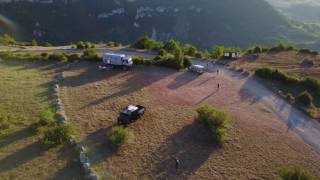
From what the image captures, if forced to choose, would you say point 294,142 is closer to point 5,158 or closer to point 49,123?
point 49,123

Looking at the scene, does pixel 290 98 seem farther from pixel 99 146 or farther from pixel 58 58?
pixel 58 58

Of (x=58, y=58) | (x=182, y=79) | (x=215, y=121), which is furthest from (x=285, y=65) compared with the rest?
(x=58, y=58)

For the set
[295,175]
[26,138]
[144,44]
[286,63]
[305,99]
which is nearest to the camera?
[295,175]

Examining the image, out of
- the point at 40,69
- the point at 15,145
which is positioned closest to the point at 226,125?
the point at 15,145

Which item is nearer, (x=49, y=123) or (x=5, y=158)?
(x=5, y=158)

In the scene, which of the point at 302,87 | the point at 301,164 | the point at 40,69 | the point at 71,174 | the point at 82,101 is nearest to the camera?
the point at 71,174
